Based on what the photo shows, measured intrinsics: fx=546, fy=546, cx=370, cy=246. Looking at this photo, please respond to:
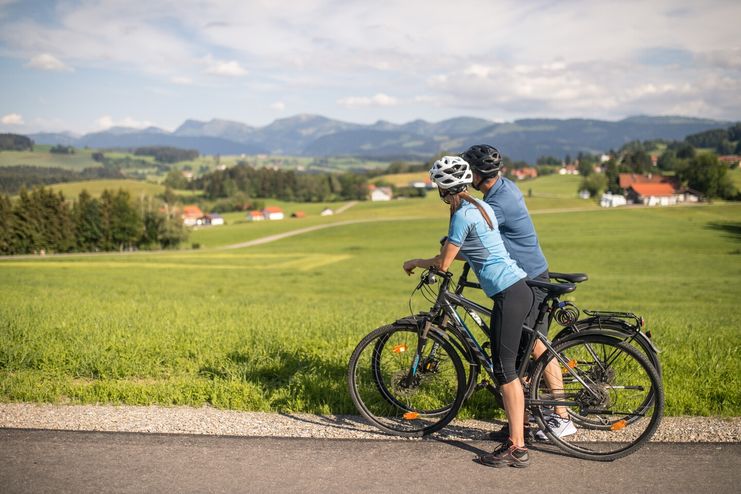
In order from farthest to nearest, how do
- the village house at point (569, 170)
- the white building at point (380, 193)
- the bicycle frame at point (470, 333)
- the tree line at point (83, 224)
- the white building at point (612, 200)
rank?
the village house at point (569, 170), the white building at point (380, 193), the white building at point (612, 200), the tree line at point (83, 224), the bicycle frame at point (470, 333)

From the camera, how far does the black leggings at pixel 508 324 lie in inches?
181

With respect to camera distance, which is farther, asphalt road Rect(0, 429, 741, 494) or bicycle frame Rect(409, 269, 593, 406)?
bicycle frame Rect(409, 269, 593, 406)

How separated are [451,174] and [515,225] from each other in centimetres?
90

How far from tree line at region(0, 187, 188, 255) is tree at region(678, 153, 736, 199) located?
10067 centimetres

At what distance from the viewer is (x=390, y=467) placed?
4.32 metres

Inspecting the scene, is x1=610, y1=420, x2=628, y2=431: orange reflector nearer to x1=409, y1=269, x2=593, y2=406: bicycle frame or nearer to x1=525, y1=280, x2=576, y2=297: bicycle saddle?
x1=409, y1=269, x2=593, y2=406: bicycle frame

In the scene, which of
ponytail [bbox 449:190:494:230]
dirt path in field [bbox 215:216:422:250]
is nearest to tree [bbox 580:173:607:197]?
dirt path in field [bbox 215:216:422:250]

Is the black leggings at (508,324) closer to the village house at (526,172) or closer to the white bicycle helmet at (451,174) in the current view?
the white bicycle helmet at (451,174)

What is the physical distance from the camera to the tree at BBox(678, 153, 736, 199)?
108912 mm

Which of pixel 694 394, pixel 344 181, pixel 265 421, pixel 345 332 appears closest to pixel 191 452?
pixel 265 421

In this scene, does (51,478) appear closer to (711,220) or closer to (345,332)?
(345,332)

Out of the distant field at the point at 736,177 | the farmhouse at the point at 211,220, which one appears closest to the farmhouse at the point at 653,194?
the distant field at the point at 736,177

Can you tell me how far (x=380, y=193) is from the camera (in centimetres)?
15238

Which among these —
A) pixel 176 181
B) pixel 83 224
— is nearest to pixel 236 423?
pixel 83 224
